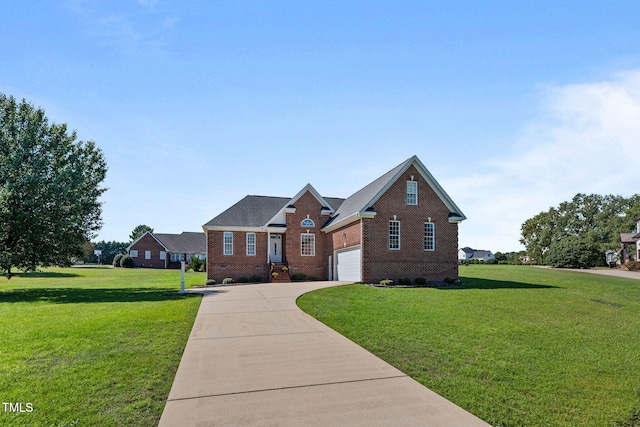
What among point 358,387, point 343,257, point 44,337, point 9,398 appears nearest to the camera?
point 9,398

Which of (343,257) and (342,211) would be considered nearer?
(343,257)

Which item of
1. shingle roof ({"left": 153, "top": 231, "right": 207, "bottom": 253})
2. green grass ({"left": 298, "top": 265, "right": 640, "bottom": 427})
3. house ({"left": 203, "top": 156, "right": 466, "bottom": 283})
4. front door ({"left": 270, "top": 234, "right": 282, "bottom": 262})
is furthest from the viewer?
shingle roof ({"left": 153, "top": 231, "right": 207, "bottom": 253})

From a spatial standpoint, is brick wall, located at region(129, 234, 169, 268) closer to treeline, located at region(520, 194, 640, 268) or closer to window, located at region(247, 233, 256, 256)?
window, located at region(247, 233, 256, 256)

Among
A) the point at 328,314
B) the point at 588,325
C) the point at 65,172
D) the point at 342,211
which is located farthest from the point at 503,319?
the point at 65,172

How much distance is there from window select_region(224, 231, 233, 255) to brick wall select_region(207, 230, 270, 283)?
8.9 inches

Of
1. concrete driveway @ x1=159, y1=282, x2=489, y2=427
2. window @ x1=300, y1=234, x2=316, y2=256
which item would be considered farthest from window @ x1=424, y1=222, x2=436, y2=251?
concrete driveway @ x1=159, y1=282, x2=489, y2=427

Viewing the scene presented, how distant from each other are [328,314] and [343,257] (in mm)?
15910

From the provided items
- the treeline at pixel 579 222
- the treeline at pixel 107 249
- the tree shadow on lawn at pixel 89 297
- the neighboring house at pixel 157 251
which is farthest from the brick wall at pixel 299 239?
the treeline at pixel 107 249

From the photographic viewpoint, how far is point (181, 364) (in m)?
7.75

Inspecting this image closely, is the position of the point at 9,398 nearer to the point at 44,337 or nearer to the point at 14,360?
the point at 14,360

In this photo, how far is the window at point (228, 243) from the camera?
32594 millimetres

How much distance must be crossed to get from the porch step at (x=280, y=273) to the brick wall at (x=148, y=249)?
148 ft

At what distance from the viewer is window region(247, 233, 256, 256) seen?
33.1 metres

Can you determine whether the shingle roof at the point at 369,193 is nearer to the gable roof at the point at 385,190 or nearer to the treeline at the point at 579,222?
the gable roof at the point at 385,190
